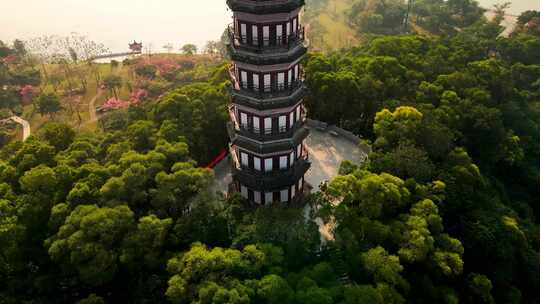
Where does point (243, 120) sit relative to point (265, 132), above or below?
above

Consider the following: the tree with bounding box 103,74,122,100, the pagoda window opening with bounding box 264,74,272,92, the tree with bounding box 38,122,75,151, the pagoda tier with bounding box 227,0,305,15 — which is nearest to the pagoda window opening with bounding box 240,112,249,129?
the pagoda window opening with bounding box 264,74,272,92

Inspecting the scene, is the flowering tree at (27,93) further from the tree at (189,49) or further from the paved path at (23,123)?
the tree at (189,49)

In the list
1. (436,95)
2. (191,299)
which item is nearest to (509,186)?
(436,95)

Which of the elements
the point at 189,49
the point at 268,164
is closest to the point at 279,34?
the point at 268,164

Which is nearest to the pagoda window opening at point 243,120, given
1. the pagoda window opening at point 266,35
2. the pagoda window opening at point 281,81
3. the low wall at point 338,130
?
the pagoda window opening at point 281,81

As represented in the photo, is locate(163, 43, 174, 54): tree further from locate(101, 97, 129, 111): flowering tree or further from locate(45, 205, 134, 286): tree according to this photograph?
locate(45, 205, 134, 286): tree

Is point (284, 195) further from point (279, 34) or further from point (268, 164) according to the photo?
point (279, 34)
